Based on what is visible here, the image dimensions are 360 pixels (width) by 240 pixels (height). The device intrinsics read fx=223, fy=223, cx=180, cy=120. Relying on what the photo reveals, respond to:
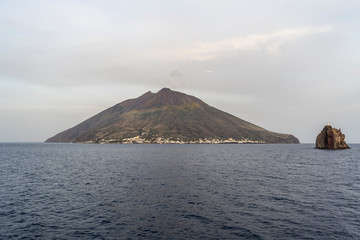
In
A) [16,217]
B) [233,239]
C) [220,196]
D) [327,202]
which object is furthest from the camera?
[220,196]

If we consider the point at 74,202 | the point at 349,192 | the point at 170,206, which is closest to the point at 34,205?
the point at 74,202

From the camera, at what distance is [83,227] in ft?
101

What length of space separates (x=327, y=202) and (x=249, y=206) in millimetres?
16693

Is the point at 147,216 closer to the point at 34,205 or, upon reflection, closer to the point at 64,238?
the point at 64,238

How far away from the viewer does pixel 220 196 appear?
48.2 m

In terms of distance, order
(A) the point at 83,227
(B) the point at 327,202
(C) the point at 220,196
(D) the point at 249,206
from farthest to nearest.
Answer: (C) the point at 220,196, (B) the point at 327,202, (D) the point at 249,206, (A) the point at 83,227

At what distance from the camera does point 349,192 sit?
52.8 m

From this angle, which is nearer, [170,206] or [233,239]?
[233,239]

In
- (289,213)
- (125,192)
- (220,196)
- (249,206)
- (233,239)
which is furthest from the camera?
(125,192)

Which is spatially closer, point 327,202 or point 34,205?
point 34,205

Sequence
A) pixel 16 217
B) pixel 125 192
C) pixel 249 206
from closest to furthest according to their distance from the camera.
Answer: pixel 16 217
pixel 249 206
pixel 125 192

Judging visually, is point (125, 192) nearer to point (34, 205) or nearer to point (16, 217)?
point (34, 205)

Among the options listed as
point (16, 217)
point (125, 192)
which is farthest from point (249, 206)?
point (16, 217)

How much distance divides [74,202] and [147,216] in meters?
17.2
